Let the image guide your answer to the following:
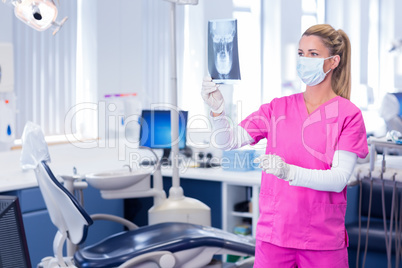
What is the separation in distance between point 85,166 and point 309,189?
2.13m

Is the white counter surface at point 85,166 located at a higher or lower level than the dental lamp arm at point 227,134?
lower

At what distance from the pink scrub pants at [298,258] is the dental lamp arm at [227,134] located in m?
0.31

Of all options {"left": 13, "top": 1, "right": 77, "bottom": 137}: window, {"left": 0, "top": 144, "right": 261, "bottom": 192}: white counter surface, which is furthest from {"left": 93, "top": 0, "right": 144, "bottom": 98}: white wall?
{"left": 0, "top": 144, "right": 261, "bottom": 192}: white counter surface

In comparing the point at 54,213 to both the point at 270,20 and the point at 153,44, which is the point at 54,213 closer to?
the point at 153,44

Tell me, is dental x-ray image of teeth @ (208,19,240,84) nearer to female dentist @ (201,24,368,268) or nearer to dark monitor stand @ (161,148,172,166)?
female dentist @ (201,24,368,268)

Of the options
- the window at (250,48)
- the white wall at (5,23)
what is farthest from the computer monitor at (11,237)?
the window at (250,48)

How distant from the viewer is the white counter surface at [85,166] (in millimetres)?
2916

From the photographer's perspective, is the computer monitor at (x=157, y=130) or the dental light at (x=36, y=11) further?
the computer monitor at (x=157, y=130)

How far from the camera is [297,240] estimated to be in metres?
1.58

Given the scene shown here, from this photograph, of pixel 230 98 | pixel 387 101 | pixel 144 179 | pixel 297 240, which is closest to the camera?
pixel 297 240

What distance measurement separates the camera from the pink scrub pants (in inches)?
61.6

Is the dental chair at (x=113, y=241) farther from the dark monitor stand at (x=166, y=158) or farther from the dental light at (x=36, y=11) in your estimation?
the dark monitor stand at (x=166, y=158)

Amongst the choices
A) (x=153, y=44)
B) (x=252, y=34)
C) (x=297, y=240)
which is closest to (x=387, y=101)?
(x=153, y=44)

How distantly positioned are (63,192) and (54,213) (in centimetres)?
14
